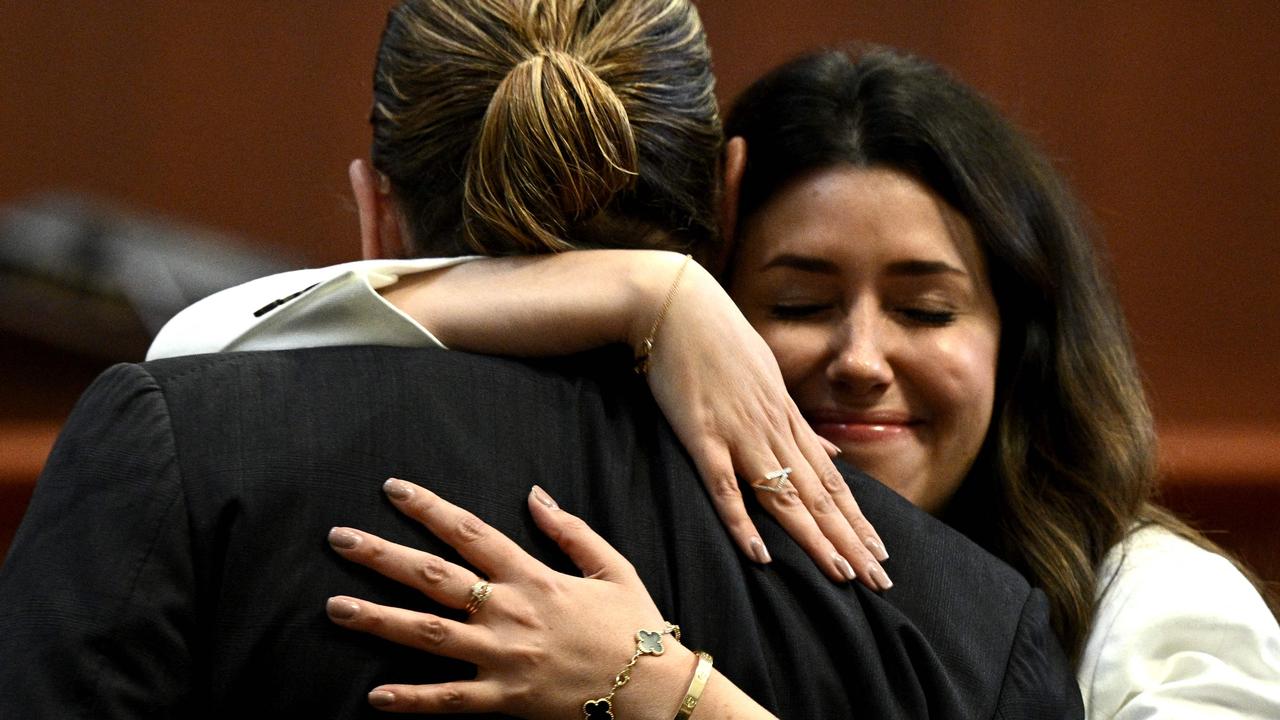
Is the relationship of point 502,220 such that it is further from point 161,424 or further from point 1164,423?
point 1164,423

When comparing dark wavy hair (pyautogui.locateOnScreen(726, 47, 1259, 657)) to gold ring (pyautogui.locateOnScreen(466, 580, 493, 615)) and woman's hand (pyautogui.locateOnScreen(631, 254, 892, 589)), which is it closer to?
woman's hand (pyautogui.locateOnScreen(631, 254, 892, 589))

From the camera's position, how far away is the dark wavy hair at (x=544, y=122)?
3.60ft

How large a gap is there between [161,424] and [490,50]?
0.37 metres

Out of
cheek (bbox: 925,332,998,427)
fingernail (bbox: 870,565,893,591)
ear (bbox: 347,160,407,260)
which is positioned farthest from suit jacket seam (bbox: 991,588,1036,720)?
ear (bbox: 347,160,407,260)

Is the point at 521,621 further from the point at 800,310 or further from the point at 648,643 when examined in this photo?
the point at 800,310

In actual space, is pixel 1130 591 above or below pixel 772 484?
below

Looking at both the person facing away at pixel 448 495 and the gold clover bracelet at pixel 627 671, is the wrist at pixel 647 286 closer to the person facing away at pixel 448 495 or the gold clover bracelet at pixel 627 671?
the person facing away at pixel 448 495

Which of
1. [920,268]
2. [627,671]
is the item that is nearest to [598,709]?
[627,671]

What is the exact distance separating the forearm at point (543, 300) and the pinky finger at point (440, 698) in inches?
10.5

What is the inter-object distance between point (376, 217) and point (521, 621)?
1.33 feet

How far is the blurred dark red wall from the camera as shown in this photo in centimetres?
304

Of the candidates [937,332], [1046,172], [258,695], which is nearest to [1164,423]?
[1046,172]

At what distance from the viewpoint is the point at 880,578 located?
1.11m

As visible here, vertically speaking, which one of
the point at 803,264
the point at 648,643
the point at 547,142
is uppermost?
the point at 547,142
